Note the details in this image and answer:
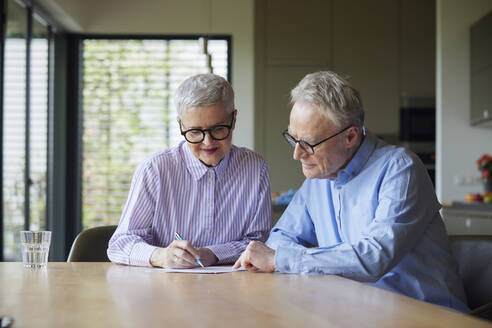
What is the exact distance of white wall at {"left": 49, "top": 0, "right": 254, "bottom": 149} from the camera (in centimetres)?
629

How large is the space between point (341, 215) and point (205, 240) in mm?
455

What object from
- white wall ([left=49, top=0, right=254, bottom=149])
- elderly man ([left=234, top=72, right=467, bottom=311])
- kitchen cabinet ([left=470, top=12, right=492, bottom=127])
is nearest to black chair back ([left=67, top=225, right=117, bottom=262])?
elderly man ([left=234, top=72, right=467, bottom=311])

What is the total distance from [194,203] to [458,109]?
420cm

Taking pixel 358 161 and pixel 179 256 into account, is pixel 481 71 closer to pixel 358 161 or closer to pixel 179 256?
pixel 358 161

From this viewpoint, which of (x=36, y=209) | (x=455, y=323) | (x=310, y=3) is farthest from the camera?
(x=310, y=3)

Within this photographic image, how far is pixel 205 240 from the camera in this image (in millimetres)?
1992

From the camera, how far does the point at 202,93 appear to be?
191cm

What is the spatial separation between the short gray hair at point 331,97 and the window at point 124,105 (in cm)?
469

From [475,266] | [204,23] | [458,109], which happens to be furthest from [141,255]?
[204,23]

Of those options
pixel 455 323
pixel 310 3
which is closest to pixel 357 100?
pixel 455 323

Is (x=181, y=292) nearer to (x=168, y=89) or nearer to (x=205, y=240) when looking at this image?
(x=205, y=240)

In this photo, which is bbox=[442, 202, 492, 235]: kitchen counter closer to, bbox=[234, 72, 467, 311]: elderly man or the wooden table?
bbox=[234, 72, 467, 311]: elderly man

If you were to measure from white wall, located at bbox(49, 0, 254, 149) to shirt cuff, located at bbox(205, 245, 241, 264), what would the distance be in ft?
14.6

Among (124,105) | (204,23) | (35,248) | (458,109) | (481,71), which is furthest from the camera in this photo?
(124,105)
